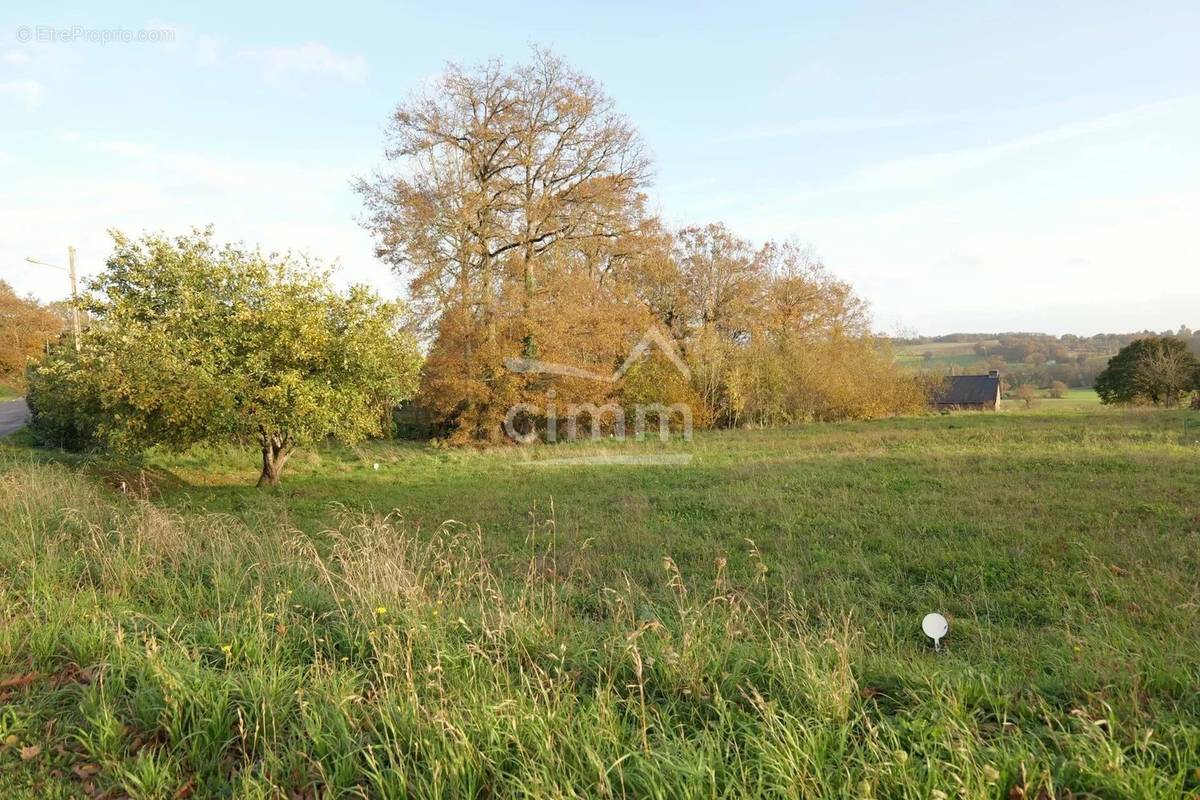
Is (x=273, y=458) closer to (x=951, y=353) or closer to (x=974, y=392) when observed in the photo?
(x=974, y=392)

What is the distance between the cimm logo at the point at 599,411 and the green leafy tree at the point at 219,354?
29.6 feet

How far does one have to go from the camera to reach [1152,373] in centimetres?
3325

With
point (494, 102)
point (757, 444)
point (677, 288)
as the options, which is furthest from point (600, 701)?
point (677, 288)

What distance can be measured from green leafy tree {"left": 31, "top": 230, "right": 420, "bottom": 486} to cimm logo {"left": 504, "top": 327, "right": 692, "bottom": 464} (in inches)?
355

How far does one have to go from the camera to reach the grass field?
2357mm

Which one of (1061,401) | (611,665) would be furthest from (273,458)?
(1061,401)

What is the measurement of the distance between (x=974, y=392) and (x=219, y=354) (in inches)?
2179

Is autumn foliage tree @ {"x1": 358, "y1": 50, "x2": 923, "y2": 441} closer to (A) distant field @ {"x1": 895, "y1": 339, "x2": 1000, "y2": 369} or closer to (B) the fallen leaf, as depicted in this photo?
(B) the fallen leaf

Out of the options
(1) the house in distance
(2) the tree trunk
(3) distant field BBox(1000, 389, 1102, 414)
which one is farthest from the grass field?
(1) the house in distance

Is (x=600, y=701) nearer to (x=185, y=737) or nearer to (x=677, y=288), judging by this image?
(x=185, y=737)

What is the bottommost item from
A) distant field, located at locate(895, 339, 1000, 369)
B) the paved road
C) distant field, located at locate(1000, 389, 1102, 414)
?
distant field, located at locate(1000, 389, 1102, 414)

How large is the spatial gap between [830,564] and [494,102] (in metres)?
20.3

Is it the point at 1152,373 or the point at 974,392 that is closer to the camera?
the point at 1152,373

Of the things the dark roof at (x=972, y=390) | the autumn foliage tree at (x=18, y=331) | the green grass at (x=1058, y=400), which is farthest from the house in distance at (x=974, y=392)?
the autumn foliage tree at (x=18, y=331)
